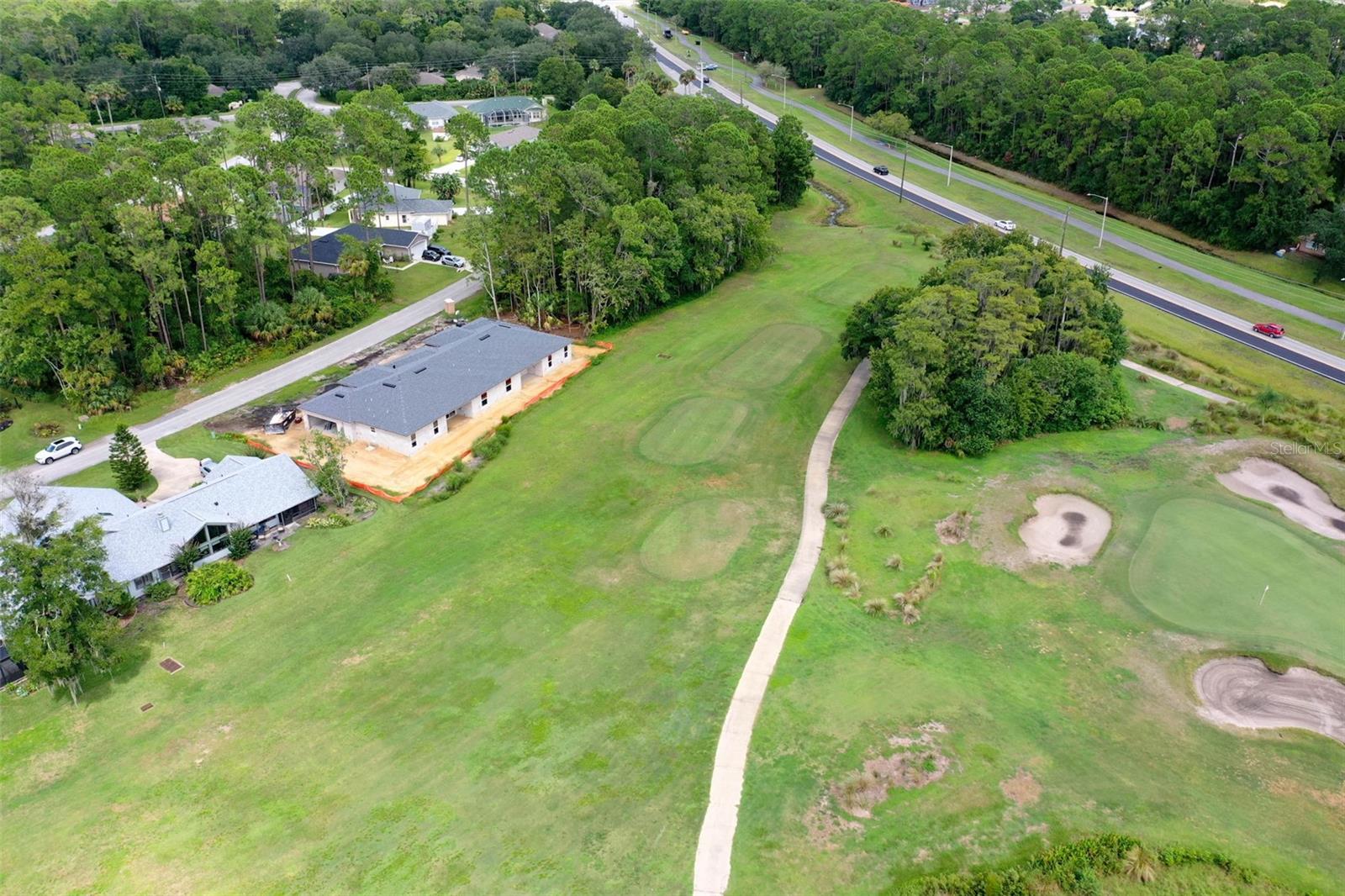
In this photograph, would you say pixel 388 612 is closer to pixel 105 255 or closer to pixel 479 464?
pixel 479 464

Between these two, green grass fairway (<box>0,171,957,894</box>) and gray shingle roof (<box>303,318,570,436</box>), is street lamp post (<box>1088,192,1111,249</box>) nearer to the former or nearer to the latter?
green grass fairway (<box>0,171,957,894</box>)

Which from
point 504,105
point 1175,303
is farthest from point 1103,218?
point 504,105

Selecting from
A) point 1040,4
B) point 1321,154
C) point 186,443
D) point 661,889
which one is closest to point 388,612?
point 661,889

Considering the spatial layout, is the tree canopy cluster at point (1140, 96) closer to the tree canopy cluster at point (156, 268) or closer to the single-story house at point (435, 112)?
the single-story house at point (435, 112)

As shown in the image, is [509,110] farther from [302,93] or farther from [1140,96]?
[1140,96]

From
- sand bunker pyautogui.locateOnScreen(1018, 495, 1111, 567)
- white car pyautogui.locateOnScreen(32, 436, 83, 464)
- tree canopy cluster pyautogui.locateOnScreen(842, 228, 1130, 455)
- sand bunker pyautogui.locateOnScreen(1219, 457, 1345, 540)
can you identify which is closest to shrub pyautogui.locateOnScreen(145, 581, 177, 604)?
white car pyautogui.locateOnScreen(32, 436, 83, 464)

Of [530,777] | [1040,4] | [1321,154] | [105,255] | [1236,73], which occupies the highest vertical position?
[1040,4]
